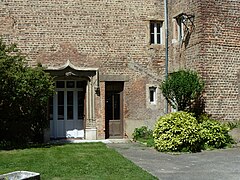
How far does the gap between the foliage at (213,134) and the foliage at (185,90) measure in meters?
1.37

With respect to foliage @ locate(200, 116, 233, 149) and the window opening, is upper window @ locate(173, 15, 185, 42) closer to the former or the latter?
the window opening

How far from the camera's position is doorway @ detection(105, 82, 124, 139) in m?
18.6

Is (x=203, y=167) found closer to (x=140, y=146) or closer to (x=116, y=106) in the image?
(x=140, y=146)

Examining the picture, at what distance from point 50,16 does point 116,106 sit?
5.21 meters

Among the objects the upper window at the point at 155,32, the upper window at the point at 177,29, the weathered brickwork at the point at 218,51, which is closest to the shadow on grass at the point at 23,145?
the upper window at the point at 155,32

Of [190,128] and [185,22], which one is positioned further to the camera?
[185,22]

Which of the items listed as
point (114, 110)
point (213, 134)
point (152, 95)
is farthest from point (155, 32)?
point (213, 134)

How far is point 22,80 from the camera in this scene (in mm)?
14484

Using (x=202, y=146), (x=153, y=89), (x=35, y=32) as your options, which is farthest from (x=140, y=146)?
(x=35, y=32)

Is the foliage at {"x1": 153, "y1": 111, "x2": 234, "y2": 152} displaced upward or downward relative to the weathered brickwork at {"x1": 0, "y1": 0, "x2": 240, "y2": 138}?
downward

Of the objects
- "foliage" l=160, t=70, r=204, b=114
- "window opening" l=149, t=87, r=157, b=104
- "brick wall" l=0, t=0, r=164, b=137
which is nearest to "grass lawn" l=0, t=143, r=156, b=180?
"foliage" l=160, t=70, r=204, b=114

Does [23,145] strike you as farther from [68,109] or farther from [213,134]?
[213,134]

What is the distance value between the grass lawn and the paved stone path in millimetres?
559

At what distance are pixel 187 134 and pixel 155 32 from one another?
6911mm
